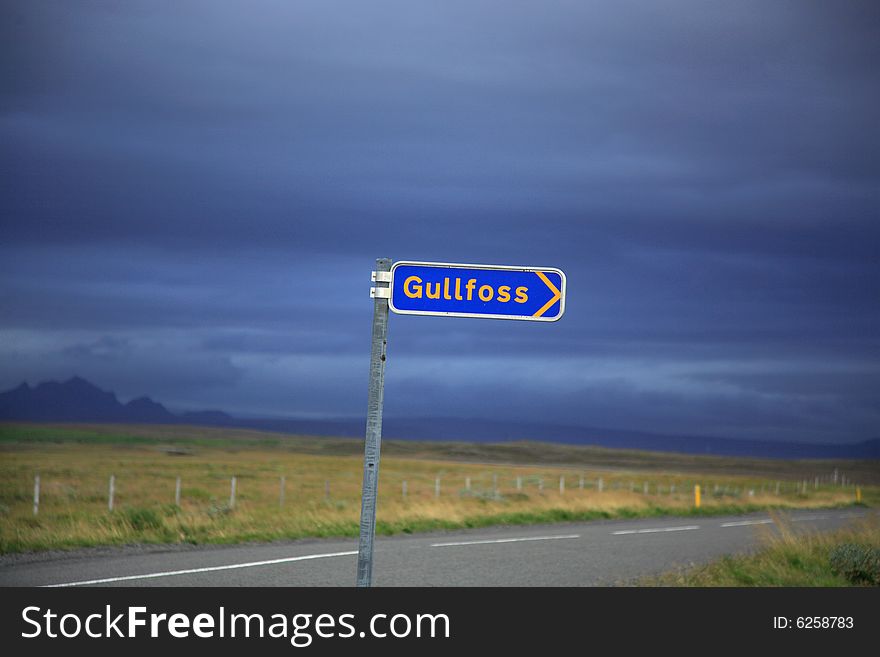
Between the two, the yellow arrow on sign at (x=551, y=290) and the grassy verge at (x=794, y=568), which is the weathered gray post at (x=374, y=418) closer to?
the yellow arrow on sign at (x=551, y=290)

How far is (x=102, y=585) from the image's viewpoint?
11789 millimetres

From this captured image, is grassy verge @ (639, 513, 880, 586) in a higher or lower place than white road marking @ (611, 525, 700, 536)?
higher

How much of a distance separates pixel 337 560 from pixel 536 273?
410 inches

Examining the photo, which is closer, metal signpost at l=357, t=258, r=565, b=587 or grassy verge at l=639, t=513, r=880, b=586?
metal signpost at l=357, t=258, r=565, b=587

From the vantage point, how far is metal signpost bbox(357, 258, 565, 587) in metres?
6.39

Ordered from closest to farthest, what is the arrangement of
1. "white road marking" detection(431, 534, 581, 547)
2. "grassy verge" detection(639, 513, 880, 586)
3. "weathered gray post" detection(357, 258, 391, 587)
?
"weathered gray post" detection(357, 258, 391, 587)
"grassy verge" detection(639, 513, 880, 586)
"white road marking" detection(431, 534, 581, 547)

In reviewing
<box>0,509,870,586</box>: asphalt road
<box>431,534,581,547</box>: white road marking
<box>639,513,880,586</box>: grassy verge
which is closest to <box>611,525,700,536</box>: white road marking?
<box>0,509,870,586</box>: asphalt road

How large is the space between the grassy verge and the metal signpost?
7461 mm

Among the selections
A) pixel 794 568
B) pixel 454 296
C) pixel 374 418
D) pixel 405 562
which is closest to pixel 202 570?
pixel 405 562

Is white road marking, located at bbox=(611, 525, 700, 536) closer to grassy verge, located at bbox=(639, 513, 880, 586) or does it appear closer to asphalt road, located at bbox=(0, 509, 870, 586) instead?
asphalt road, located at bbox=(0, 509, 870, 586)

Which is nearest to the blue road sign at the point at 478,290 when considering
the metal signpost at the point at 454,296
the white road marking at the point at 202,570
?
the metal signpost at the point at 454,296

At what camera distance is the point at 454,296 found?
253 inches

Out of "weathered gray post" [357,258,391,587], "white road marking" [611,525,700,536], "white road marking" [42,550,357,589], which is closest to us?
"weathered gray post" [357,258,391,587]

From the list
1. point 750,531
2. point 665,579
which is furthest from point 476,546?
point 750,531
